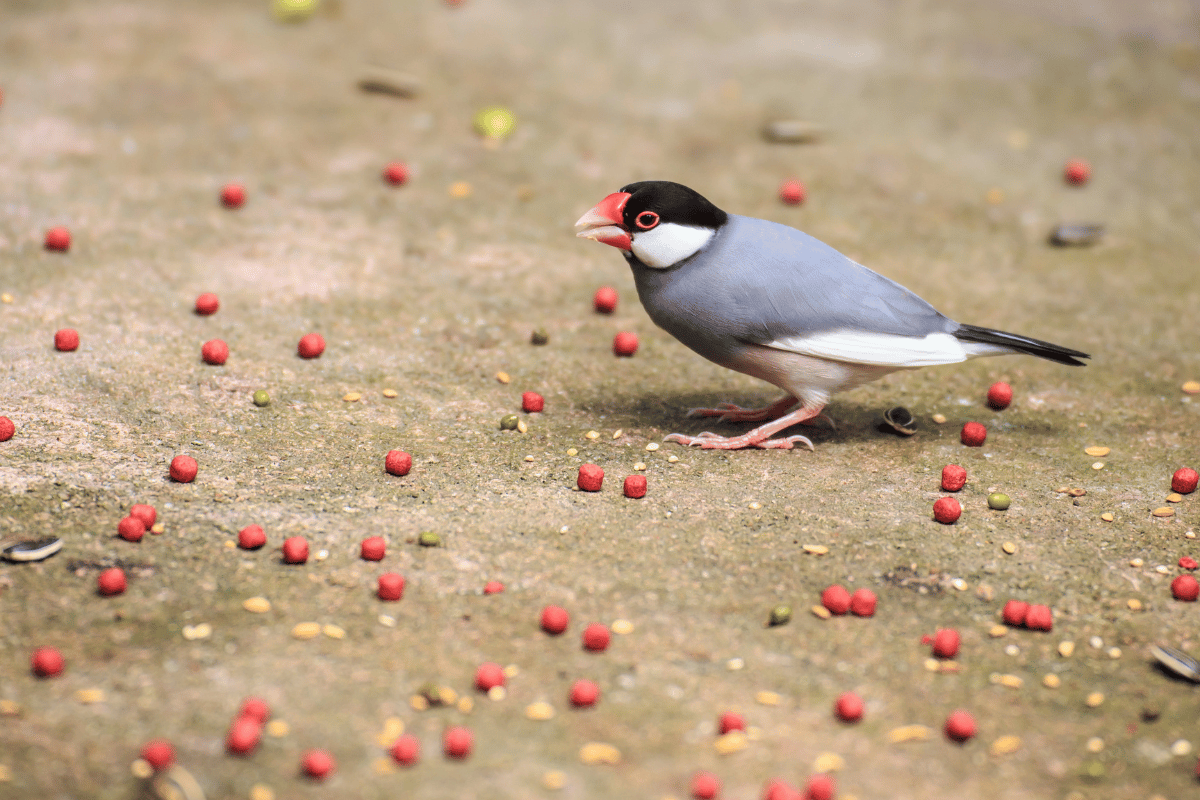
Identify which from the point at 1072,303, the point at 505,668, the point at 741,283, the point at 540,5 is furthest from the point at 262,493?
the point at 540,5

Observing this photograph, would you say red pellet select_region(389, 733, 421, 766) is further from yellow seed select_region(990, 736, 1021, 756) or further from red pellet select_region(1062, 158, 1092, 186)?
red pellet select_region(1062, 158, 1092, 186)

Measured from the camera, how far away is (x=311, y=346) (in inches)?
165

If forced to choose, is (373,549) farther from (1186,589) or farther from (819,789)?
(1186,589)

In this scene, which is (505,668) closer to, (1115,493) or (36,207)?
(1115,493)

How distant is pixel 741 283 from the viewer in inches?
138

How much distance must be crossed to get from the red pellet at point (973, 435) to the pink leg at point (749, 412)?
25.4 inches

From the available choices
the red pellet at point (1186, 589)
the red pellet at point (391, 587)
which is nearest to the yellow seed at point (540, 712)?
the red pellet at point (391, 587)

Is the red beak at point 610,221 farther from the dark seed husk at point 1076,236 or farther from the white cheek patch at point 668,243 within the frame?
the dark seed husk at point 1076,236

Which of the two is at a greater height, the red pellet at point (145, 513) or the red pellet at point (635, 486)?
the red pellet at point (635, 486)

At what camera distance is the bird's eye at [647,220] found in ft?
11.5

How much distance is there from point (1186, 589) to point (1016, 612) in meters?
0.57

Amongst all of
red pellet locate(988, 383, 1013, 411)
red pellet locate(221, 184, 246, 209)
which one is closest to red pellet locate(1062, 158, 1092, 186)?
red pellet locate(988, 383, 1013, 411)

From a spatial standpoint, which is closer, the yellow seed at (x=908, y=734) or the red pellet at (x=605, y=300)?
the yellow seed at (x=908, y=734)

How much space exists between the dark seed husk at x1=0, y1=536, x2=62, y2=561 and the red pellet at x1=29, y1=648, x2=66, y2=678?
443 millimetres
